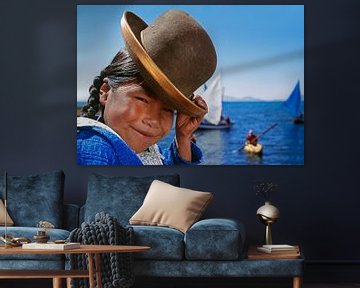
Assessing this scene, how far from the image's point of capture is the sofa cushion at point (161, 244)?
21.1 ft

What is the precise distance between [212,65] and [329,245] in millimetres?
1805

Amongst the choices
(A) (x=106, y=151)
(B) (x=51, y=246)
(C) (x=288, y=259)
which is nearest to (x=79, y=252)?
(B) (x=51, y=246)

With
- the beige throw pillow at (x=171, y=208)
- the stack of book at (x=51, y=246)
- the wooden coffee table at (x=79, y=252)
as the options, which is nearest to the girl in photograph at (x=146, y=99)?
the beige throw pillow at (x=171, y=208)

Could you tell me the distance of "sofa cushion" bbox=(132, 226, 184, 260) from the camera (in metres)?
6.42

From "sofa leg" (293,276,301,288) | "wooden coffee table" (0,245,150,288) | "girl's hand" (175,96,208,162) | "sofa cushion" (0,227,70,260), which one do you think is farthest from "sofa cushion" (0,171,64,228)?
"sofa leg" (293,276,301,288)

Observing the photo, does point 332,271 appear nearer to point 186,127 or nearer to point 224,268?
point 224,268

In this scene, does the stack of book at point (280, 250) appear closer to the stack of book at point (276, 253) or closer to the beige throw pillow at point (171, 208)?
the stack of book at point (276, 253)

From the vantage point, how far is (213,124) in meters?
7.68

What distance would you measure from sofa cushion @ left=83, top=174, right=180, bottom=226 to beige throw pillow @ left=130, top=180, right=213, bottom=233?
15cm

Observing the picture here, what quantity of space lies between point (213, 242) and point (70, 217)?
1.47 m

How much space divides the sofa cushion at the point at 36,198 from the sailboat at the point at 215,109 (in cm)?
132

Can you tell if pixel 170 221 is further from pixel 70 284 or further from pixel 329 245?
pixel 329 245

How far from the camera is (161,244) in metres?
6.43

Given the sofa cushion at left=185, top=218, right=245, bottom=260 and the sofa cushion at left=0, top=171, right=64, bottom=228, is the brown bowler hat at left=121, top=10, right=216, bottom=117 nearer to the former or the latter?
the sofa cushion at left=0, top=171, right=64, bottom=228
